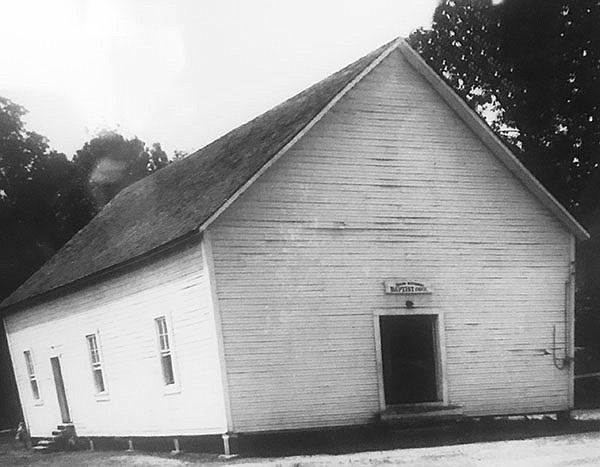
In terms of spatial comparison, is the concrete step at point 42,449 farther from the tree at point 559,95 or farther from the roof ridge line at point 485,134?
the tree at point 559,95

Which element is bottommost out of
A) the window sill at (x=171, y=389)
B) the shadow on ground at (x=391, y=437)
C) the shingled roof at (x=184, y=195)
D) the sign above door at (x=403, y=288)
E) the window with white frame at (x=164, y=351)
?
the shadow on ground at (x=391, y=437)

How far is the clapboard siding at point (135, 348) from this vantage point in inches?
613

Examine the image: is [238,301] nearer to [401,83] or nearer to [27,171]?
[401,83]

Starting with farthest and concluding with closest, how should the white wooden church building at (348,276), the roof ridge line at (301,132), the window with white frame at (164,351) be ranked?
1. the window with white frame at (164,351)
2. the white wooden church building at (348,276)
3. the roof ridge line at (301,132)

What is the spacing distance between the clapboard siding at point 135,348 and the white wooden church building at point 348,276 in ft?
0.22

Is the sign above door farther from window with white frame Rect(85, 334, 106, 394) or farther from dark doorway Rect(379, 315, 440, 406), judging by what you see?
window with white frame Rect(85, 334, 106, 394)

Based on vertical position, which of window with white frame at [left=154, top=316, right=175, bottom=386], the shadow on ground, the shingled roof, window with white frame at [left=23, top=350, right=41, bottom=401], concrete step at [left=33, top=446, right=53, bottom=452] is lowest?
concrete step at [left=33, top=446, right=53, bottom=452]

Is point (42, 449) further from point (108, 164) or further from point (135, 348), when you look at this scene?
point (108, 164)

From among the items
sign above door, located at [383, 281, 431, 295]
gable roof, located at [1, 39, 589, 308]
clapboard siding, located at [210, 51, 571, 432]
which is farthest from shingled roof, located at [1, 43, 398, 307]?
sign above door, located at [383, 281, 431, 295]

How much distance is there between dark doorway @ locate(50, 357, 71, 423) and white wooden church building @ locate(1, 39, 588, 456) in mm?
4395

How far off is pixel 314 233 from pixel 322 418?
3684 millimetres

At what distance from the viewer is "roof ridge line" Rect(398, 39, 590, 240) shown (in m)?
16.7

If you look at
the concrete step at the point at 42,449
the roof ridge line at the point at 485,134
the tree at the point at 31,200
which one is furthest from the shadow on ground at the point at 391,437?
the tree at the point at 31,200

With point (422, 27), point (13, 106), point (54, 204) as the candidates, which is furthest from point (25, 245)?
point (422, 27)
